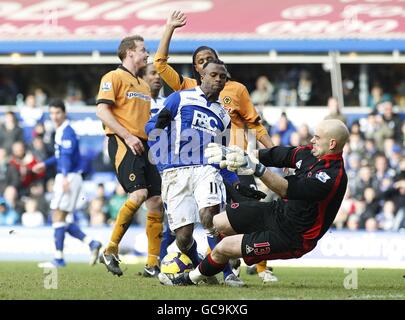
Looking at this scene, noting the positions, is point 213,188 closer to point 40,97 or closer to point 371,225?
point 371,225

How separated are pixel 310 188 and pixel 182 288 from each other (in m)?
1.75

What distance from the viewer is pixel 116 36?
69.3 feet

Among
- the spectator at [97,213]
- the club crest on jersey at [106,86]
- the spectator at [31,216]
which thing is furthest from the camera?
the spectator at [31,216]

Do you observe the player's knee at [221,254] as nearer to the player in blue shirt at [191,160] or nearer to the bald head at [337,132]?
the player in blue shirt at [191,160]

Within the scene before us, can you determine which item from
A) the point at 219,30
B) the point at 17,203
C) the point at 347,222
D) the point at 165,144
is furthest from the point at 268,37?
the point at 165,144

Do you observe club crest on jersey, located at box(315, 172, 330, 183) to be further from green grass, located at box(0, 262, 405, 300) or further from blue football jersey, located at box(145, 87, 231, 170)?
blue football jersey, located at box(145, 87, 231, 170)

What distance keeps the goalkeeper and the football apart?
1.11 feet

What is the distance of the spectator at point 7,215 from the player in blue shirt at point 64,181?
4590 millimetres

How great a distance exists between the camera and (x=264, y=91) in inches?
853

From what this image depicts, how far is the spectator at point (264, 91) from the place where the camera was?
21469mm

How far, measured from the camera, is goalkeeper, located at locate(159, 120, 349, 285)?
351 inches

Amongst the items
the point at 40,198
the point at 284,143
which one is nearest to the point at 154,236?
the point at 284,143

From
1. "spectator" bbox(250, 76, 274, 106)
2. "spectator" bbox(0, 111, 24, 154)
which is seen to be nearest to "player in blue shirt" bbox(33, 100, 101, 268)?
"spectator" bbox(0, 111, 24, 154)

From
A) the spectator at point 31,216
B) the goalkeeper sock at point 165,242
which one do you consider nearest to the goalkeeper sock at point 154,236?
the goalkeeper sock at point 165,242
